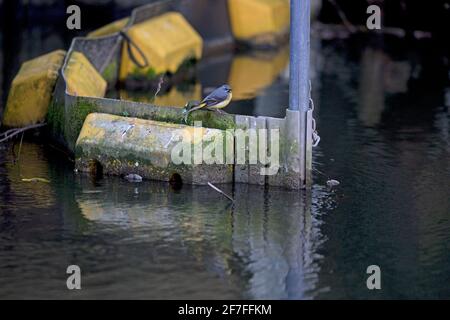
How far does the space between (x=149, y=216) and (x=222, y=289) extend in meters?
2.85

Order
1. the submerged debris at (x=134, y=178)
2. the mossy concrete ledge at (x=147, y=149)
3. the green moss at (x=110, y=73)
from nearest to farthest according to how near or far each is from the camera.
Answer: the mossy concrete ledge at (x=147, y=149) < the submerged debris at (x=134, y=178) < the green moss at (x=110, y=73)

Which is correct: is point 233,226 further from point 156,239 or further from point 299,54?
point 299,54

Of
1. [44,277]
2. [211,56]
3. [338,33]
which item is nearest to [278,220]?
[44,277]

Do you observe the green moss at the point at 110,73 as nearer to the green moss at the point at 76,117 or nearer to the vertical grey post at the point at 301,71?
the green moss at the point at 76,117

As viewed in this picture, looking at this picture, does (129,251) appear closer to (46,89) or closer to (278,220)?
(278,220)

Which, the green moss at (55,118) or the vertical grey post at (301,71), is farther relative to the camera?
the green moss at (55,118)

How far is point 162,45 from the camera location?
24.8 metres

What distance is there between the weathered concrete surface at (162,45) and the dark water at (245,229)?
18.6ft

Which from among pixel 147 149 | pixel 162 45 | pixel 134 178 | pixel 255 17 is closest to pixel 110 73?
pixel 162 45

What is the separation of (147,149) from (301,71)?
2511 millimetres

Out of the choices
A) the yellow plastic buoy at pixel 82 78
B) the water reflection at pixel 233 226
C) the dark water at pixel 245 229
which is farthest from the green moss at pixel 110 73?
the water reflection at pixel 233 226

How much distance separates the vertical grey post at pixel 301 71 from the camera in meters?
15.8

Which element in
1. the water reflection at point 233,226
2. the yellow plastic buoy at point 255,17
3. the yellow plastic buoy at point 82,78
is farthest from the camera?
the yellow plastic buoy at point 255,17

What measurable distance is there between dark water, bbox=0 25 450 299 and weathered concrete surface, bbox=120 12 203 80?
568 centimetres
